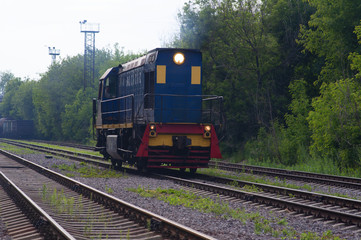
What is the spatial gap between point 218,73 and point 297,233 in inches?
714

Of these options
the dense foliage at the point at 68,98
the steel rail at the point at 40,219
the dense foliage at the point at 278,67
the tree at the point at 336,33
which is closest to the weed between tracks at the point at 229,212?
the steel rail at the point at 40,219

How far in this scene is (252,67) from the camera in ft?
74.8

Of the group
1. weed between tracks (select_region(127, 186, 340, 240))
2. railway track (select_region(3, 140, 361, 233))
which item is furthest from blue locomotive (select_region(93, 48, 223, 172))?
weed between tracks (select_region(127, 186, 340, 240))

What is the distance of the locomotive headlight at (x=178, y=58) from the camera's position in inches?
557

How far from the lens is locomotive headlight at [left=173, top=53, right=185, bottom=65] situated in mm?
14141

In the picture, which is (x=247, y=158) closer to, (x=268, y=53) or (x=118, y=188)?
(x=268, y=53)

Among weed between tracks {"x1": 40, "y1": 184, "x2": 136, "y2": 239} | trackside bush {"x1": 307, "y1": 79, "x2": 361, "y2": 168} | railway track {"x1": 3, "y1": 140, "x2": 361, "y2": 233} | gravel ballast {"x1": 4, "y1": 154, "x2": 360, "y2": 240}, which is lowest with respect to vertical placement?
weed between tracks {"x1": 40, "y1": 184, "x2": 136, "y2": 239}

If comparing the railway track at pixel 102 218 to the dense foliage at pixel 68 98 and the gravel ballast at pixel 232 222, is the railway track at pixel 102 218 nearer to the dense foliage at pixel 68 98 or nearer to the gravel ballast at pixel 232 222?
the gravel ballast at pixel 232 222

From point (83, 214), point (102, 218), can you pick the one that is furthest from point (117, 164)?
point (102, 218)

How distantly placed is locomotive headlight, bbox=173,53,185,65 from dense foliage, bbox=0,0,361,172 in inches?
209

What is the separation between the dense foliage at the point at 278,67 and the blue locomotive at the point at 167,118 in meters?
4.61

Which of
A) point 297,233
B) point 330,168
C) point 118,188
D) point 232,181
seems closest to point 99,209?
point 118,188

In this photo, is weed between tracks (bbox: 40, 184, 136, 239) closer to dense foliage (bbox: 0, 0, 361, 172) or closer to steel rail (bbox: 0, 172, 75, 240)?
steel rail (bbox: 0, 172, 75, 240)

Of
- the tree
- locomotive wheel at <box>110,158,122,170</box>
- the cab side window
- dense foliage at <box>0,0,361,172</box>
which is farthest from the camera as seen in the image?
the tree
